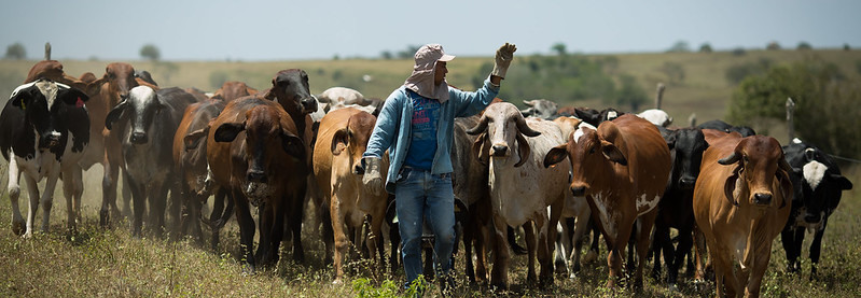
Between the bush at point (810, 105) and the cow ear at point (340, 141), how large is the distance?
23.4m

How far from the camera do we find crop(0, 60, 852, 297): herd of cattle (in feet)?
26.6

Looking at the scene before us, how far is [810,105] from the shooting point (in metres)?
29.2

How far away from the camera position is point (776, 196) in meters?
7.48

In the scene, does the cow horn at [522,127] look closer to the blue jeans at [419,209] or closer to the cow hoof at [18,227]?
the blue jeans at [419,209]

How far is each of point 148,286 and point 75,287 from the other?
0.61m

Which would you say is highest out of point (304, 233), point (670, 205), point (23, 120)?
point (23, 120)

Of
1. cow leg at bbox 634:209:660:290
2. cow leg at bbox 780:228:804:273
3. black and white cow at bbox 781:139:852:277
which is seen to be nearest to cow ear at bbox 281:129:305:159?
cow leg at bbox 634:209:660:290

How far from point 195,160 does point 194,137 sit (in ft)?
1.34

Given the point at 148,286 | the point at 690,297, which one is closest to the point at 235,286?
the point at 148,286

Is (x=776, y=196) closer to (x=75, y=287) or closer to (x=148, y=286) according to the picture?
(x=148, y=286)

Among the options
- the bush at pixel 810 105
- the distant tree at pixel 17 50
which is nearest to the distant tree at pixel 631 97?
the bush at pixel 810 105

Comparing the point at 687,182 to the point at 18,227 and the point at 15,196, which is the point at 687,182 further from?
the point at 15,196

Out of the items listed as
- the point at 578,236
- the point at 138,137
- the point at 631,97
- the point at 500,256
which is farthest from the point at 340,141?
the point at 631,97

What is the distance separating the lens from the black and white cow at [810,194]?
10430 mm
